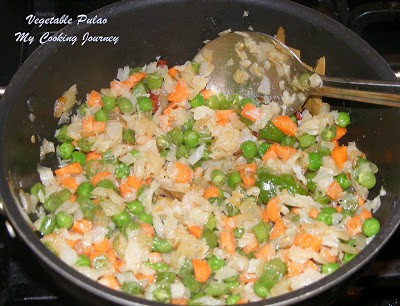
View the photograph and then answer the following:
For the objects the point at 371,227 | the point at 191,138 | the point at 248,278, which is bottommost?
the point at 248,278

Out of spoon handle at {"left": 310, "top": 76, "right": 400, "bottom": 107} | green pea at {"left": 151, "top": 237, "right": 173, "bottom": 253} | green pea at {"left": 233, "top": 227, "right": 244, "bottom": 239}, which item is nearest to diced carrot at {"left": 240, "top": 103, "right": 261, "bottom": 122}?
spoon handle at {"left": 310, "top": 76, "right": 400, "bottom": 107}

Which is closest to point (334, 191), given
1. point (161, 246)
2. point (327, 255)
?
point (327, 255)

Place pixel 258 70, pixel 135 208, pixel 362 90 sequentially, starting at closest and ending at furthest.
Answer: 1. pixel 362 90
2. pixel 135 208
3. pixel 258 70

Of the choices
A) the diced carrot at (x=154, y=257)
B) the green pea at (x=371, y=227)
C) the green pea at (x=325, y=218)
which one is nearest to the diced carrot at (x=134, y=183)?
the diced carrot at (x=154, y=257)

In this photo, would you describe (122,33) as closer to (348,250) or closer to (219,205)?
(219,205)

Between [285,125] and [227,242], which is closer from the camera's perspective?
[227,242]

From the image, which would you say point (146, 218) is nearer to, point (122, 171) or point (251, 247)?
point (122, 171)

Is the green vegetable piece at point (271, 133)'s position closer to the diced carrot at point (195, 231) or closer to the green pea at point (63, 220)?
the diced carrot at point (195, 231)
